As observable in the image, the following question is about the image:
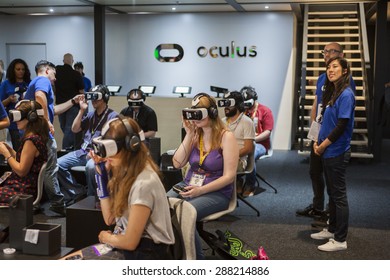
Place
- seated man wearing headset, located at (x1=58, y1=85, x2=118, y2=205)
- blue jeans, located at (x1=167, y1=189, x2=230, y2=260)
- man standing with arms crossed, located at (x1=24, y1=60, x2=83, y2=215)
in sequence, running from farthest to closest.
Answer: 1. seated man wearing headset, located at (x1=58, y1=85, x2=118, y2=205)
2. man standing with arms crossed, located at (x1=24, y1=60, x2=83, y2=215)
3. blue jeans, located at (x1=167, y1=189, x2=230, y2=260)

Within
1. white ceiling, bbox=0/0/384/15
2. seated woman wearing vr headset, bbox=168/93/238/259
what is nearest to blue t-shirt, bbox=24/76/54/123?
seated woman wearing vr headset, bbox=168/93/238/259

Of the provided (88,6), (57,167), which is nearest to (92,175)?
(57,167)

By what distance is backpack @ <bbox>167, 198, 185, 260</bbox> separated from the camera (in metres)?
2.72

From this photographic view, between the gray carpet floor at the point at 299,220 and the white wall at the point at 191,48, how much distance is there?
3.11 metres

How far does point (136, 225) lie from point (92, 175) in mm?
2720

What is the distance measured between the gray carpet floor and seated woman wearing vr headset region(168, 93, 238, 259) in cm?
61

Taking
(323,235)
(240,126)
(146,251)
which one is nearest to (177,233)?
(146,251)

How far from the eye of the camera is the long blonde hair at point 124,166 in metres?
2.52

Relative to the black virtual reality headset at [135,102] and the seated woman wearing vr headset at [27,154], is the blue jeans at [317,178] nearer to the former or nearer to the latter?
the black virtual reality headset at [135,102]

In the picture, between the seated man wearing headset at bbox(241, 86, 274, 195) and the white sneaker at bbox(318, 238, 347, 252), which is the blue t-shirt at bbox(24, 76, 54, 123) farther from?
the white sneaker at bbox(318, 238, 347, 252)

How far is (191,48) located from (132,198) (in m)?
8.59

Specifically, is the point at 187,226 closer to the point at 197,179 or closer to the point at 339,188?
the point at 197,179

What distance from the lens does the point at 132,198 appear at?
8.12ft

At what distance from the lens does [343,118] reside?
401 cm
